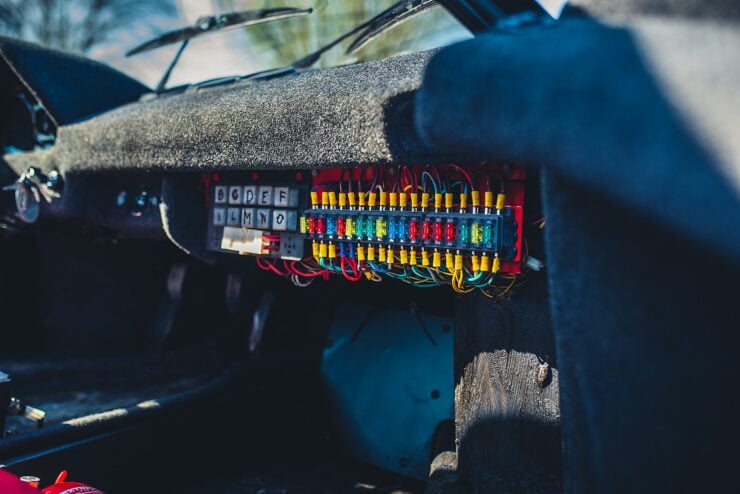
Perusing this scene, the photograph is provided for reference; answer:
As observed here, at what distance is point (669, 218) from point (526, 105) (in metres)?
0.19

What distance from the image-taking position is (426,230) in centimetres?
130

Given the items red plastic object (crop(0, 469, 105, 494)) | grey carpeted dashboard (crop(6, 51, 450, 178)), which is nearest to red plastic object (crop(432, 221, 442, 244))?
grey carpeted dashboard (crop(6, 51, 450, 178))

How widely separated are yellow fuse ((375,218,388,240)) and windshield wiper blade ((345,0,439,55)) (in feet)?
2.02

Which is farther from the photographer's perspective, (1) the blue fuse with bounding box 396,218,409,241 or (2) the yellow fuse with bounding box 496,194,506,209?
(1) the blue fuse with bounding box 396,218,409,241

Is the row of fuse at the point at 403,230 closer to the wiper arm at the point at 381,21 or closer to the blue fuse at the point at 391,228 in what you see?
the blue fuse at the point at 391,228

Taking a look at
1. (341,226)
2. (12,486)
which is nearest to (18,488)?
(12,486)

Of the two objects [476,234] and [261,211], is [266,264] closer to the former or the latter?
[261,211]

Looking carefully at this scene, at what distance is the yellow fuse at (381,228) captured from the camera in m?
1.37

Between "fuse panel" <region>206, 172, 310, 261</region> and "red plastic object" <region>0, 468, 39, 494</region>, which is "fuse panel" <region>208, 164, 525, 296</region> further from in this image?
"red plastic object" <region>0, 468, 39, 494</region>

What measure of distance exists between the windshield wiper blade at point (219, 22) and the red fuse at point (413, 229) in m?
0.88

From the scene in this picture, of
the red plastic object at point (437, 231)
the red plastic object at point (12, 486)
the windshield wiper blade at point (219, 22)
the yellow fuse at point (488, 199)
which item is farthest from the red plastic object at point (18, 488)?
the windshield wiper blade at point (219, 22)

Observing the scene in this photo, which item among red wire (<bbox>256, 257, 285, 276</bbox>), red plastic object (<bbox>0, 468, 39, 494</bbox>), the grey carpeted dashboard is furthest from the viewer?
red wire (<bbox>256, 257, 285, 276</bbox>)

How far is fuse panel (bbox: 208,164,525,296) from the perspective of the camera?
121 centimetres

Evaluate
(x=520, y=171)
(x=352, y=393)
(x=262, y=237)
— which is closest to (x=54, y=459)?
(x=262, y=237)
